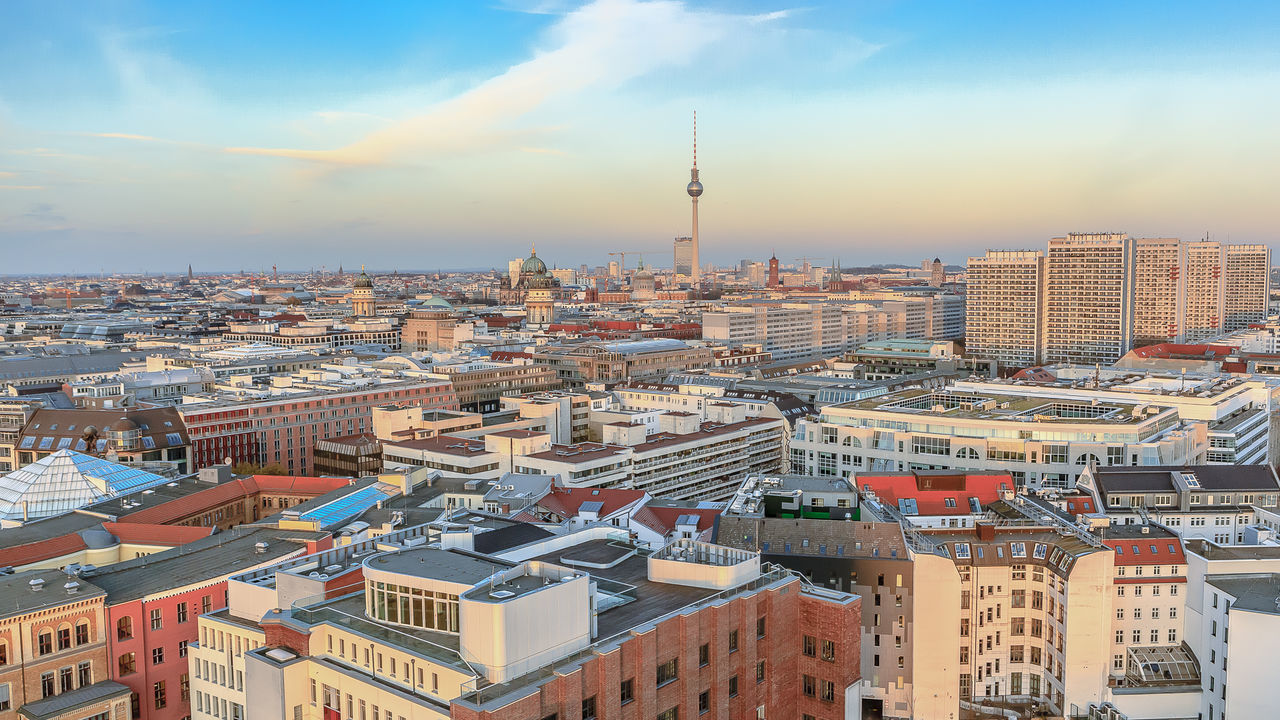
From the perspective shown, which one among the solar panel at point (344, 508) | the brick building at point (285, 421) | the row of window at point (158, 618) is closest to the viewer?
the row of window at point (158, 618)

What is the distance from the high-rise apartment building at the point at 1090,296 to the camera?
557 feet

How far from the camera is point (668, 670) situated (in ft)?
96.7

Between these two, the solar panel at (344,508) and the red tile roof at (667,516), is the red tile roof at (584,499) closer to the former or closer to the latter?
the red tile roof at (667,516)

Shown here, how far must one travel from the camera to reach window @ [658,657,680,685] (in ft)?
96.0

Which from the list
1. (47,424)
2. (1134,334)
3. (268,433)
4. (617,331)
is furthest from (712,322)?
(47,424)

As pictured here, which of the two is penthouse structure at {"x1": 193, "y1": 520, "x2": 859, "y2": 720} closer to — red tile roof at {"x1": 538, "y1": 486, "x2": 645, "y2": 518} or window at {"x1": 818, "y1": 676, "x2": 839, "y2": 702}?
window at {"x1": 818, "y1": 676, "x2": 839, "y2": 702}

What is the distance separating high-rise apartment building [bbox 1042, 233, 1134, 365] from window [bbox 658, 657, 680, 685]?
157 metres

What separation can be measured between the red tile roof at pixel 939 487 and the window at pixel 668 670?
3068 centimetres

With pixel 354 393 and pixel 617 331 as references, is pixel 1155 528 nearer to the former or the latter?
pixel 354 393

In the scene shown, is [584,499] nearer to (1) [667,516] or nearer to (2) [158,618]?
(1) [667,516]

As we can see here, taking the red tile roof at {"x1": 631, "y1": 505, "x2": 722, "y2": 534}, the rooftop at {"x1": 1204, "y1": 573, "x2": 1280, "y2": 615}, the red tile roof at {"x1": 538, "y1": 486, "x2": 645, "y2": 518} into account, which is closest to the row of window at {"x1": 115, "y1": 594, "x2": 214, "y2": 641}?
the red tile roof at {"x1": 538, "y1": 486, "x2": 645, "y2": 518}

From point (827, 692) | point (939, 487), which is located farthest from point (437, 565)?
point (939, 487)

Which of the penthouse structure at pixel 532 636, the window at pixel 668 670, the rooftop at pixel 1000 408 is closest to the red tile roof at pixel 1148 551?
the penthouse structure at pixel 532 636

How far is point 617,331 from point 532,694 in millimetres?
161394
